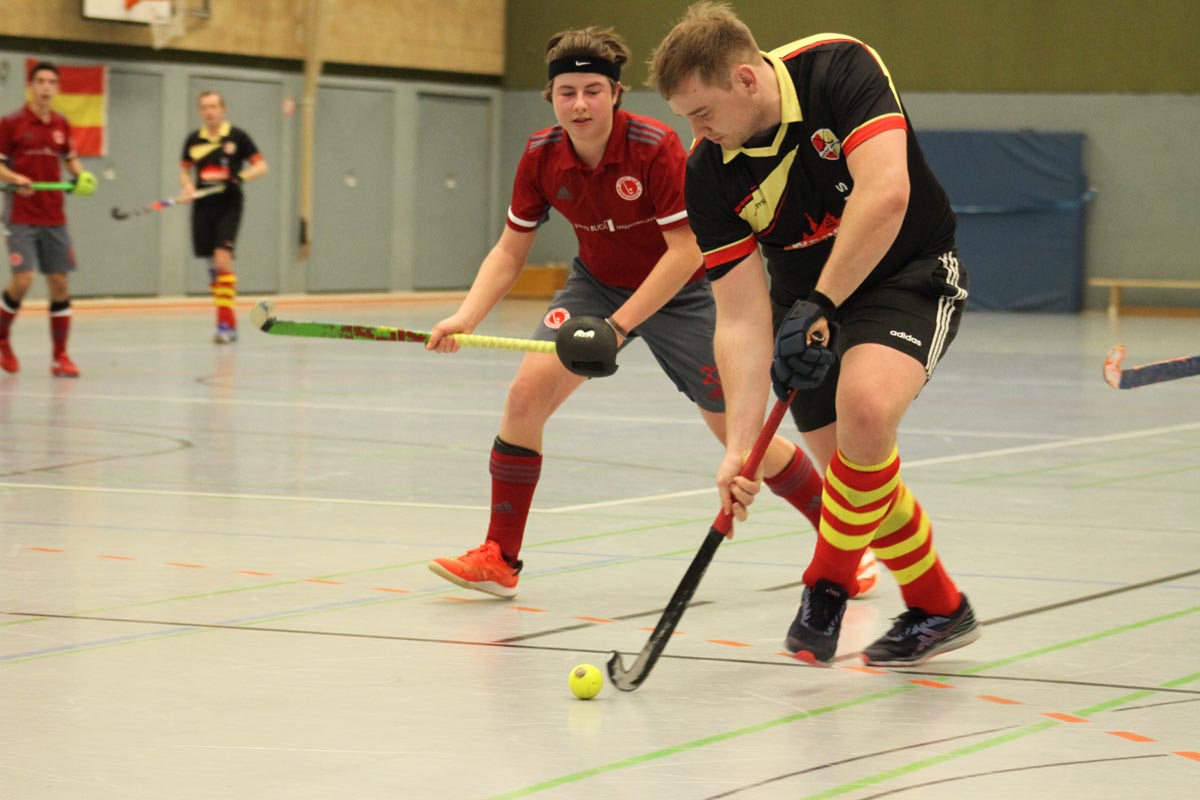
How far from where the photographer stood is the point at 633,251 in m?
5.20

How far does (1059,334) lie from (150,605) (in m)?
14.1

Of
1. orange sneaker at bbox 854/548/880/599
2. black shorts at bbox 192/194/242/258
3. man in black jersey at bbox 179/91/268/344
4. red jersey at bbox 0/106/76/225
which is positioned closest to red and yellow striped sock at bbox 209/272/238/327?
man in black jersey at bbox 179/91/268/344

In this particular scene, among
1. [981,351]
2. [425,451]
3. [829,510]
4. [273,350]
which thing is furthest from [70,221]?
[829,510]

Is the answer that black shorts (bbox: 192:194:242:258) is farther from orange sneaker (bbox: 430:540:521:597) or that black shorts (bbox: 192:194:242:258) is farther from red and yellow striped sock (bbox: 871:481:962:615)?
red and yellow striped sock (bbox: 871:481:962:615)

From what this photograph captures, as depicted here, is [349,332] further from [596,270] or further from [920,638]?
[920,638]

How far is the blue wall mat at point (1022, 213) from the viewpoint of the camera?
849 inches

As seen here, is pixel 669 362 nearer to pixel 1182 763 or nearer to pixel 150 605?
pixel 150 605

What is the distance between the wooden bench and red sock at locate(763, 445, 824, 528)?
16553 millimetres

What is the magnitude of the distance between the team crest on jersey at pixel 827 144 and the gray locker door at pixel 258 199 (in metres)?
17.0

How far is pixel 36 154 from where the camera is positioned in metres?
11.7

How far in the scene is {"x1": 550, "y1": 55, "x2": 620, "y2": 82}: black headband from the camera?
4.92 meters

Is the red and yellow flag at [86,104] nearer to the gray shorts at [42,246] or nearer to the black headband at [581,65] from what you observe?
the gray shorts at [42,246]

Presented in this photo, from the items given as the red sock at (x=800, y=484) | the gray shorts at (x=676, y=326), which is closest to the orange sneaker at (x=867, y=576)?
the red sock at (x=800, y=484)

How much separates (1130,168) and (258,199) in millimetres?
10269
